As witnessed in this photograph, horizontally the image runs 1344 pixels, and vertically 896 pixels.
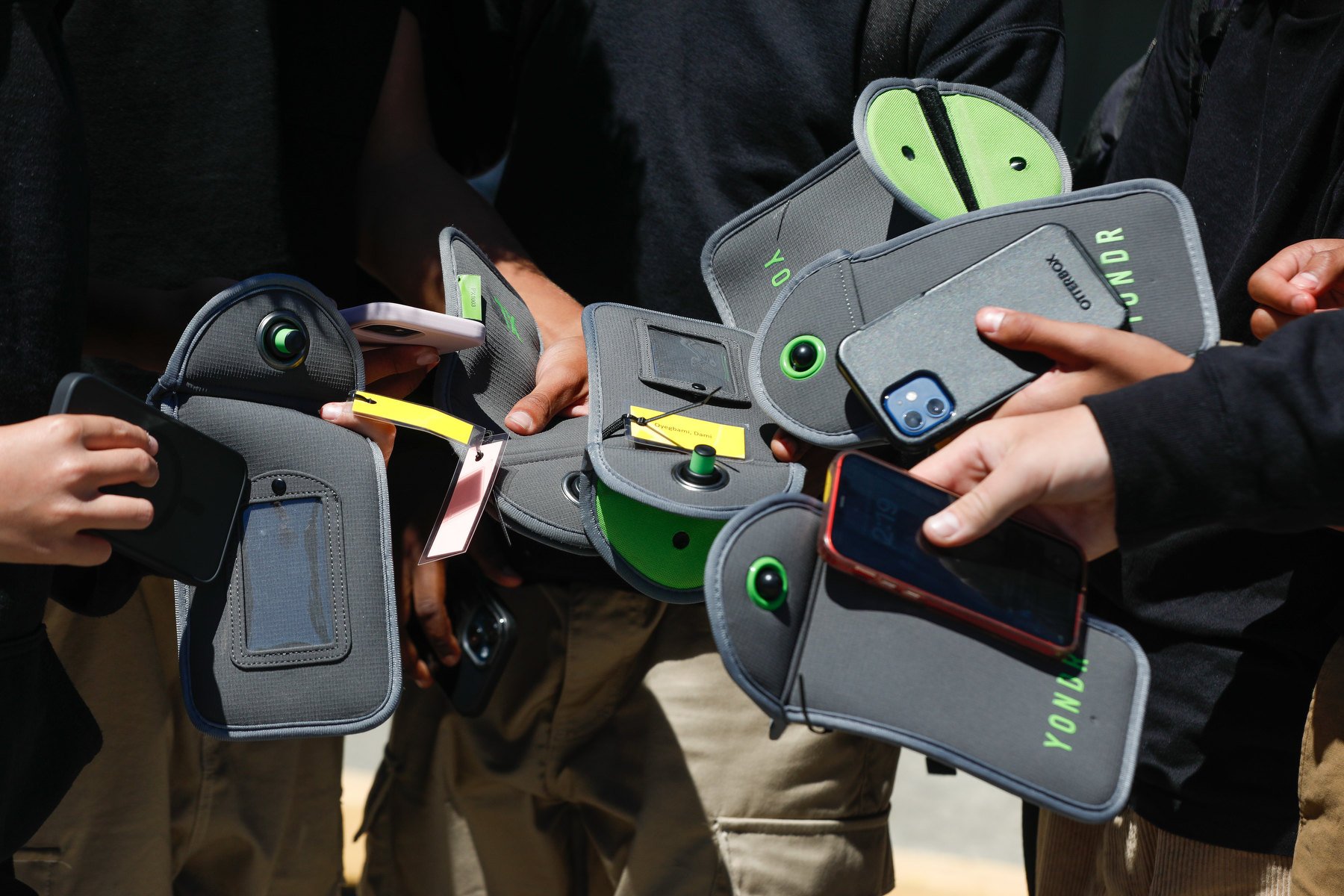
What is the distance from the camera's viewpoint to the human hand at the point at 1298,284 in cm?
91

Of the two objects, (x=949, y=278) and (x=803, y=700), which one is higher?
(x=949, y=278)

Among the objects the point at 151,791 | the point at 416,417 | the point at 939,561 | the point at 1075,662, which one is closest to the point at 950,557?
the point at 939,561

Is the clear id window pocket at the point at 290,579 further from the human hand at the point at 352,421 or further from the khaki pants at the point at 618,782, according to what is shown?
the khaki pants at the point at 618,782

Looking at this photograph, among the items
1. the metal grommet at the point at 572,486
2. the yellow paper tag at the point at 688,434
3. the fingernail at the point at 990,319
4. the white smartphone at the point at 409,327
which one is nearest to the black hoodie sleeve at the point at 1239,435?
the fingernail at the point at 990,319

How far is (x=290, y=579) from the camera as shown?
0.92 meters

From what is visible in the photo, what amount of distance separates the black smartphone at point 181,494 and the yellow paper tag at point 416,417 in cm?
12

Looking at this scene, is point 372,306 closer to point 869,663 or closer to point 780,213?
point 780,213

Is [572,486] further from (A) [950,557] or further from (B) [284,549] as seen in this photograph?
(A) [950,557]

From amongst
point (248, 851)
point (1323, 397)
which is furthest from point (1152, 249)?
point (248, 851)

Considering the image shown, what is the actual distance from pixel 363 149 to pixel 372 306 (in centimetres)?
42

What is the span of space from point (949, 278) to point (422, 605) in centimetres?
75

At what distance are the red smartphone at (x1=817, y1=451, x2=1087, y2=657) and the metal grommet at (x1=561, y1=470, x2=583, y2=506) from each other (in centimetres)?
31

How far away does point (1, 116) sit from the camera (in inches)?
30.9

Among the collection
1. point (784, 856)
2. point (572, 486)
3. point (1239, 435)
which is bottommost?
point (784, 856)
